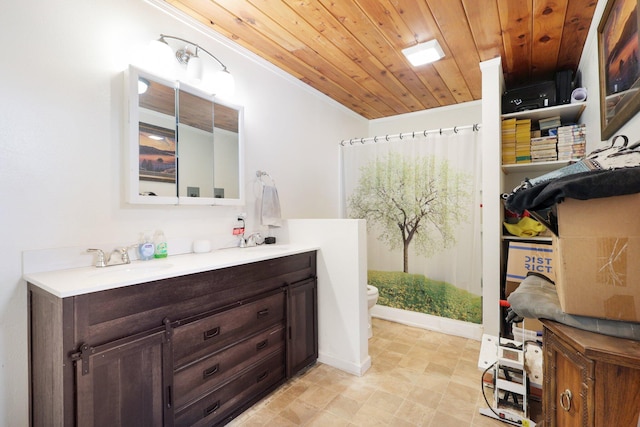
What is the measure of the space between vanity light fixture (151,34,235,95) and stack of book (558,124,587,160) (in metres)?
2.47

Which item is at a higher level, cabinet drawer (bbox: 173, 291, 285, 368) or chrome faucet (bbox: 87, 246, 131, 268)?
chrome faucet (bbox: 87, 246, 131, 268)

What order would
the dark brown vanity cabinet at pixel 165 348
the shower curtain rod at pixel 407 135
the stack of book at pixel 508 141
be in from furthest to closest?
the shower curtain rod at pixel 407 135 → the stack of book at pixel 508 141 → the dark brown vanity cabinet at pixel 165 348

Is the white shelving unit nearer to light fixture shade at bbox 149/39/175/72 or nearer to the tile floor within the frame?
the tile floor

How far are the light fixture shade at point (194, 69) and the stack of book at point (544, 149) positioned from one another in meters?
2.51

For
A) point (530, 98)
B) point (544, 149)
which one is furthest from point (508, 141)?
point (530, 98)

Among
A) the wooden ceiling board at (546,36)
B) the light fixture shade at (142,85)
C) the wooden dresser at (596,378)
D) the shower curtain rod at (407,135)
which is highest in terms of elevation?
the wooden ceiling board at (546,36)

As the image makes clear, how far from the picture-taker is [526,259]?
86.1 inches

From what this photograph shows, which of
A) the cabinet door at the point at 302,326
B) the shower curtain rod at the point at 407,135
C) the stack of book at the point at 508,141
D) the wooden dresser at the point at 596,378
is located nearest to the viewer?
the wooden dresser at the point at 596,378

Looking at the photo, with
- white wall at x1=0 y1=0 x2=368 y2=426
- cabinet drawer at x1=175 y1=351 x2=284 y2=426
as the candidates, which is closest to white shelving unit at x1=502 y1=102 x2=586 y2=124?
white wall at x1=0 y1=0 x2=368 y2=426

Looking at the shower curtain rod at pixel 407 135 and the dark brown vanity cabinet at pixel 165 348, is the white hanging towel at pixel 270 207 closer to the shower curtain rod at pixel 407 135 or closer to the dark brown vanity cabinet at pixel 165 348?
the dark brown vanity cabinet at pixel 165 348

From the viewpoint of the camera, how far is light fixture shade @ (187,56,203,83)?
1819mm

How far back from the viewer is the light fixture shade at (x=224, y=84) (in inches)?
78.4

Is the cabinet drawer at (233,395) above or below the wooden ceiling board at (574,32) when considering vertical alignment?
below

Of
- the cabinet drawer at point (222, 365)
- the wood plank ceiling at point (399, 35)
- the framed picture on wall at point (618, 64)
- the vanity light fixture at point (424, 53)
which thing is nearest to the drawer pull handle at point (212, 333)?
the cabinet drawer at point (222, 365)
